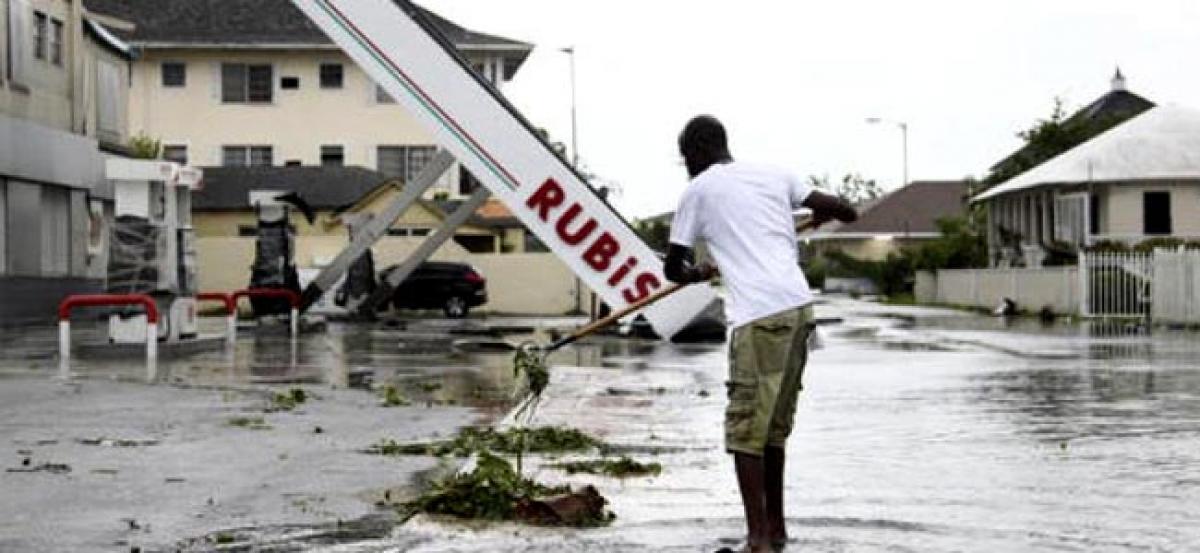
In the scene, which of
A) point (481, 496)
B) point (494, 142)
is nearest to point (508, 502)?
point (481, 496)

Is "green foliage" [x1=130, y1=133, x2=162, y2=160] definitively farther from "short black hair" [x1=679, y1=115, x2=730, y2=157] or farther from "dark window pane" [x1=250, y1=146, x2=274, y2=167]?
"short black hair" [x1=679, y1=115, x2=730, y2=157]

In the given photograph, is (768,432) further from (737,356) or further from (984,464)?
(984,464)

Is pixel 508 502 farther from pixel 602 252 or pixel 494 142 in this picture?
pixel 494 142

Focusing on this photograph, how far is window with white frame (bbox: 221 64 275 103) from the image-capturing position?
6731 cm

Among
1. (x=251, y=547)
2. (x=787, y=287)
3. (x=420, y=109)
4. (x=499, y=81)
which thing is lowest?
(x=251, y=547)

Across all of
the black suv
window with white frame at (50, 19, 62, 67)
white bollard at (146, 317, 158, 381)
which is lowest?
white bollard at (146, 317, 158, 381)

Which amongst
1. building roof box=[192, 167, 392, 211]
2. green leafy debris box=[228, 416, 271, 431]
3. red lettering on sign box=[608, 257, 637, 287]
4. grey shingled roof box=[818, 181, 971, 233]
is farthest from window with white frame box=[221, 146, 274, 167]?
green leafy debris box=[228, 416, 271, 431]

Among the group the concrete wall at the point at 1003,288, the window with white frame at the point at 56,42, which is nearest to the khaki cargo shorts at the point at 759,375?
the window with white frame at the point at 56,42

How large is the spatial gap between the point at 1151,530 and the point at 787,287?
2.01m

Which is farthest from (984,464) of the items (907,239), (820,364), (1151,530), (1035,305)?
(907,239)

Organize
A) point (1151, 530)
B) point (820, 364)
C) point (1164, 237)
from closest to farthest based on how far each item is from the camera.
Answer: point (1151, 530) < point (820, 364) < point (1164, 237)

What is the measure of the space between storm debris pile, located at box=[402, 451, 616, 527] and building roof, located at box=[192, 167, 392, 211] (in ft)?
159

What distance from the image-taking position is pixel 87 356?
23.4 m

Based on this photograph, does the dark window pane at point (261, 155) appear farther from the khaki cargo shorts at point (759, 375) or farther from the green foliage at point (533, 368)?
the khaki cargo shorts at point (759, 375)
